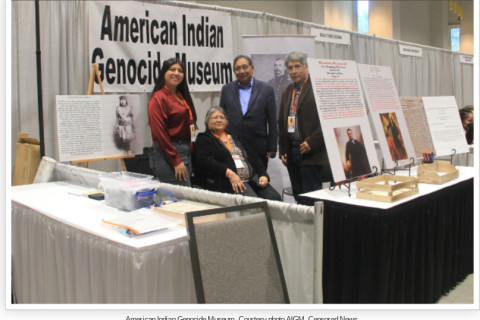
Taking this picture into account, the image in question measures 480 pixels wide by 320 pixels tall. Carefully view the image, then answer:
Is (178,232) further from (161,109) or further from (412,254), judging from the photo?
(161,109)

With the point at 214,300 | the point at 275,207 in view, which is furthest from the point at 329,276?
the point at 214,300

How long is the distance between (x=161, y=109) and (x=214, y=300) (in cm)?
178

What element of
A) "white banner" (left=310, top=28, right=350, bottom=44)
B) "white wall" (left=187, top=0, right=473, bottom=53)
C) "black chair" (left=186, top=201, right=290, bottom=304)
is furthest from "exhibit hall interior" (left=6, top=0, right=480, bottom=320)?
"white wall" (left=187, top=0, right=473, bottom=53)

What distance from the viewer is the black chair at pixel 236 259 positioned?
1.36 metres

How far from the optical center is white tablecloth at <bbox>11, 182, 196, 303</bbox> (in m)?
1.39

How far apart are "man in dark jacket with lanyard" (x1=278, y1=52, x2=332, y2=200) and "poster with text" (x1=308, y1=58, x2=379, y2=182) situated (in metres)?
0.38

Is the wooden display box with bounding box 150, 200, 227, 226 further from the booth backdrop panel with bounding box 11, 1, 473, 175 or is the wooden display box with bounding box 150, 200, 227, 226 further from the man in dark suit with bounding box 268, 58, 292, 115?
the man in dark suit with bounding box 268, 58, 292, 115

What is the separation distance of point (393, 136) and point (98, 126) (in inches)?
81.2

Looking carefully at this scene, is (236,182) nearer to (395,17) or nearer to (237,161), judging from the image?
(237,161)

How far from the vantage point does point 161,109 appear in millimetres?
2883

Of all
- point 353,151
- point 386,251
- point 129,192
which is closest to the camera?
point 129,192

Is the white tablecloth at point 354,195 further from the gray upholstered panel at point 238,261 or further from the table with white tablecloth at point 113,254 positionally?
the gray upholstered panel at point 238,261

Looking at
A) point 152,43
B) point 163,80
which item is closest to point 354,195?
point 163,80

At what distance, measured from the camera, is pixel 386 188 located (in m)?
2.15
